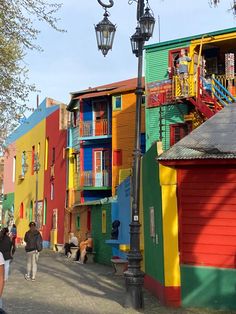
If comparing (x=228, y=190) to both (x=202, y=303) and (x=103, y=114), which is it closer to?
(x=202, y=303)

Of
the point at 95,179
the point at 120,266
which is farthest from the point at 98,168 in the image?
the point at 120,266

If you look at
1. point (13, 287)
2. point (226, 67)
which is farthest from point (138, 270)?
point (226, 67)

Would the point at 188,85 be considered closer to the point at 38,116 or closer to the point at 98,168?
the point at 98,168

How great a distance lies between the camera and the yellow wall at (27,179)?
132 feet

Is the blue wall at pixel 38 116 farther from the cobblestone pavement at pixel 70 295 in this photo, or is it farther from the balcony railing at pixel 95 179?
the cobblestone pavement at pixel 70 295

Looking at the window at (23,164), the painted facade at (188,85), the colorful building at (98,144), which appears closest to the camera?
the painted facade at (188,85)

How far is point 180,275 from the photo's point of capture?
998cm

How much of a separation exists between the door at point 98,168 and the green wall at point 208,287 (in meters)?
21.3

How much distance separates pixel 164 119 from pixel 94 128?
8.93 meters

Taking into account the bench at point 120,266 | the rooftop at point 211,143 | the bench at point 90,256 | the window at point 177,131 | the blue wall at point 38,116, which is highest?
the blue wall at point 38,116

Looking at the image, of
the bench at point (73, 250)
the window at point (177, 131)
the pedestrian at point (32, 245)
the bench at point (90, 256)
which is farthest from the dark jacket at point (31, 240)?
the window at point (177, 131)

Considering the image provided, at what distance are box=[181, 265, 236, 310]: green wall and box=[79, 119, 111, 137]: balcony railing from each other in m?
21.4

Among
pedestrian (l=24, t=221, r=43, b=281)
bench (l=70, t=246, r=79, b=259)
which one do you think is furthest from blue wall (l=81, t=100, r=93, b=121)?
pedestrian (l=24, t=221, r=43, b=281)

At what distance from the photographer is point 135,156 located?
34.0ft
